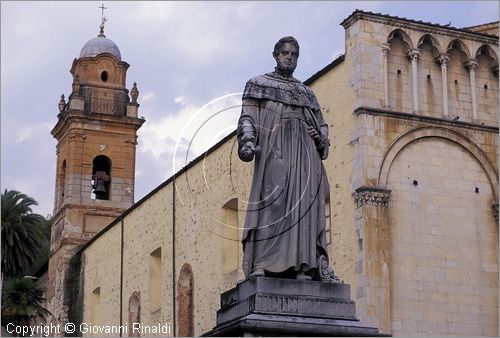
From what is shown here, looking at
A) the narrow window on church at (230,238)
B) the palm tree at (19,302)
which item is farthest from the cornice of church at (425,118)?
the palm tree at (19,302)

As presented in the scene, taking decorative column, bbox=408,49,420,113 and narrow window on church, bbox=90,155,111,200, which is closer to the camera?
decorative column, bbox=408,49,420,113

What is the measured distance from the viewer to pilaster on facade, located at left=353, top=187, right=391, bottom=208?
22.1m

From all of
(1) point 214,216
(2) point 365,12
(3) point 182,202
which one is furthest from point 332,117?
(3) point 182,202

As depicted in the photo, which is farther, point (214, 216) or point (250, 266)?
point (214, 216)

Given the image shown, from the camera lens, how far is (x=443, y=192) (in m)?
22.9

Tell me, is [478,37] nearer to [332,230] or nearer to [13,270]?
[332,230]

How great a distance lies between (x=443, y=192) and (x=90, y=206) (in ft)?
82.6

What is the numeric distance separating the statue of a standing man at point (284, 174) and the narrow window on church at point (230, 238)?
18.1 meters

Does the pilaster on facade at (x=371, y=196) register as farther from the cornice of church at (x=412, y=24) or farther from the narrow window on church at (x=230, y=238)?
the narrow window on church at (x=230, y=238)

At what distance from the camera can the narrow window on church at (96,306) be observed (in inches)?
1594

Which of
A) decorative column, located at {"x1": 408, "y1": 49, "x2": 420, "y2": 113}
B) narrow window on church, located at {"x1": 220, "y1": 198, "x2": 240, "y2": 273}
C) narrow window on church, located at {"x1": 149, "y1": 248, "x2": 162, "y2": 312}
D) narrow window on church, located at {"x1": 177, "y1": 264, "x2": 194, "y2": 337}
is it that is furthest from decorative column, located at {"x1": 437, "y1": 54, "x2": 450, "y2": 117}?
narrow window on church, located at {"x1": 149, "y1": 248, "x2": 162, "y2": 312}

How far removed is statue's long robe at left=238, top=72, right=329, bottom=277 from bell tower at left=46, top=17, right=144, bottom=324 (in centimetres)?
3539

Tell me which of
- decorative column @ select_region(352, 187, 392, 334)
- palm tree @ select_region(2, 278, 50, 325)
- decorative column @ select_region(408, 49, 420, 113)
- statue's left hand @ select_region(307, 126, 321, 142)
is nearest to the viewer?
statue's left hand @ select_region(307, 126, 321, 142)

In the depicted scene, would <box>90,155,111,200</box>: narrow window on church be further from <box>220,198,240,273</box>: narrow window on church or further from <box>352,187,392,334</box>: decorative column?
<box>352,187,392,334</box>: decorative column
